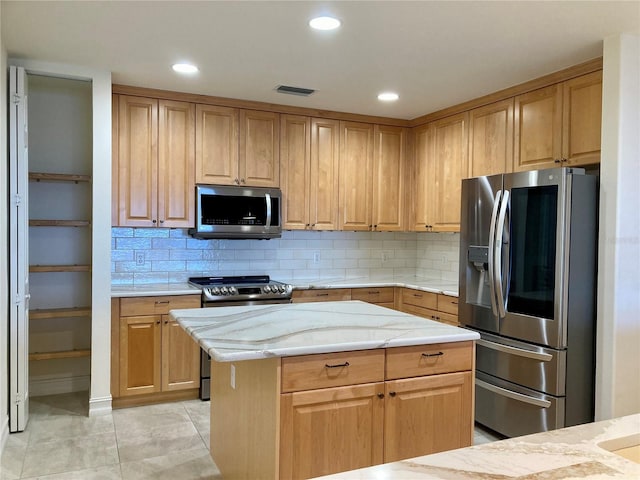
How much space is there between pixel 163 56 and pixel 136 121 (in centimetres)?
89

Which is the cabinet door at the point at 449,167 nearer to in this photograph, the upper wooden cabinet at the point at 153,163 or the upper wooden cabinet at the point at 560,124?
the upper wooden cabinet at the point at 560,124

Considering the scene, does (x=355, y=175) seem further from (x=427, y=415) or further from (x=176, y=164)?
(x=427, y=415)

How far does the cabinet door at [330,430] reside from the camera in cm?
194

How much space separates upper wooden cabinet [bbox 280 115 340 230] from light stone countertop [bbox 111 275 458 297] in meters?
0.52

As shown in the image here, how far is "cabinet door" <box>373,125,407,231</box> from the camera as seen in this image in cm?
491

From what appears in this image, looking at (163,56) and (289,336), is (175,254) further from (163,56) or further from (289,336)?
(289,336)

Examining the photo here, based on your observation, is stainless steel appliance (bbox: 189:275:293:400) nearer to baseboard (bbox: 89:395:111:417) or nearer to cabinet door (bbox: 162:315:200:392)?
cabinet door (bbox: 162:315:200:392)

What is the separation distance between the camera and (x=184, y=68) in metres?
3.46

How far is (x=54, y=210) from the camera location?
13.4 feet

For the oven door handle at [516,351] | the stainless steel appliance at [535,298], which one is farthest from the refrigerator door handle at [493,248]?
the oven door handle at [516,351]

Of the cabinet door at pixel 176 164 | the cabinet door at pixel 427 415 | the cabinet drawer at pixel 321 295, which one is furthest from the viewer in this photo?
the cabinet drawer at pixel 321 295

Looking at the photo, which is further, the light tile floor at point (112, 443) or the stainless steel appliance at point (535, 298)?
the stainless steel appliance at point (535, 298)

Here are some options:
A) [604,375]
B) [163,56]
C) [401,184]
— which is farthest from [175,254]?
[604,375]

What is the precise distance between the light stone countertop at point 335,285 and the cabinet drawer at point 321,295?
0.04 m
